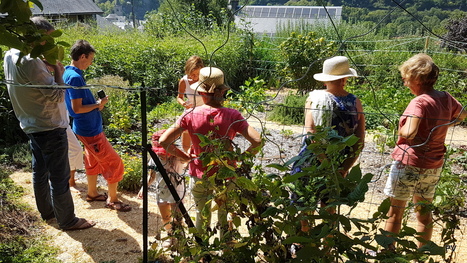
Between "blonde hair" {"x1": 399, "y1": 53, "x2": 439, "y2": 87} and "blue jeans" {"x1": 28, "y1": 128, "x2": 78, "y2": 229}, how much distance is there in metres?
2.56

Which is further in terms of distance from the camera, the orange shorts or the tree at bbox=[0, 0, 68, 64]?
the orange shorts

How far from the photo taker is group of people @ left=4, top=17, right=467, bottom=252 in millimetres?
2594

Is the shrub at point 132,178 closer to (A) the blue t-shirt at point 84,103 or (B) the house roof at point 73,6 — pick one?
(A) the blue t-shirt at point 84,103

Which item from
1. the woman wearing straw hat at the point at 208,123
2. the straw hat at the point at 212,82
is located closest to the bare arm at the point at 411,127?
the woman wearing straw hat at the point at 208,123

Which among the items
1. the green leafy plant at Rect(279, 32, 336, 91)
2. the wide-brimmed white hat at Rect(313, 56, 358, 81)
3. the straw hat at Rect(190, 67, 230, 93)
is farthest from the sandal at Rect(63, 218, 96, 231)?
the green leafy plant at Rect(279, 32, 336, 91)

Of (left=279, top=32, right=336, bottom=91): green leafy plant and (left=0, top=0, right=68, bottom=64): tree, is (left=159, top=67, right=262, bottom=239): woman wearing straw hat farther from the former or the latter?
(left=279, top=32, right=336, bottom=91): green leafy plant

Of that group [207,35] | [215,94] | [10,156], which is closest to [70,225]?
[215,94]

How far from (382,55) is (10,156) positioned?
9.34 m

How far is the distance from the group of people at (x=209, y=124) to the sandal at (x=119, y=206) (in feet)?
1.12

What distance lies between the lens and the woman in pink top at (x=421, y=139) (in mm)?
2627

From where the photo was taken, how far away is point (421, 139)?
266cm

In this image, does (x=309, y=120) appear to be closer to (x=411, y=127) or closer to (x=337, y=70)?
(x=337, y=70)

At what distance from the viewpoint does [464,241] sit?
328 centimetres

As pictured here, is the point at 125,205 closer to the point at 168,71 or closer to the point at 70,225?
the point at 70,225
